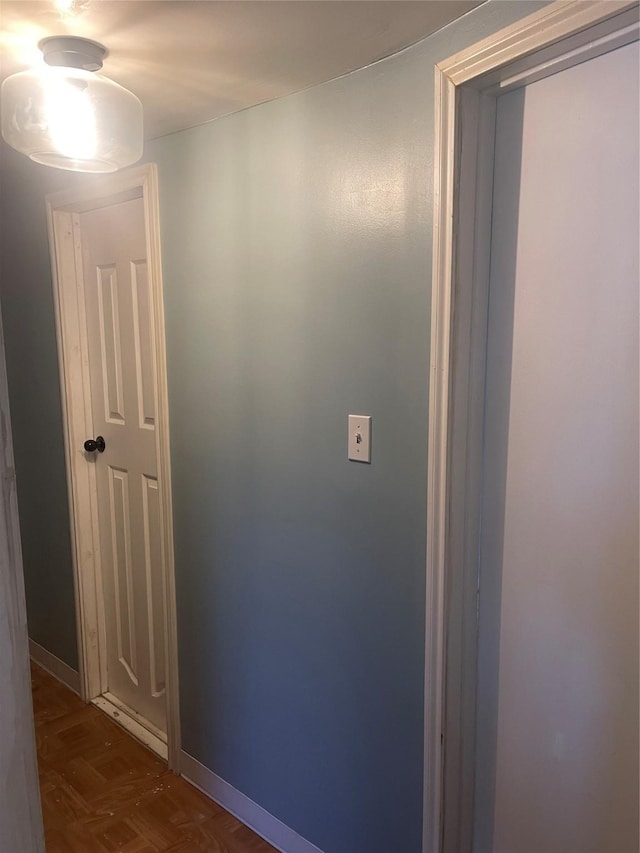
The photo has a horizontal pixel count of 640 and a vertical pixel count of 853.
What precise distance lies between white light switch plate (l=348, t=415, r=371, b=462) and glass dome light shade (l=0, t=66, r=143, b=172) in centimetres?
80

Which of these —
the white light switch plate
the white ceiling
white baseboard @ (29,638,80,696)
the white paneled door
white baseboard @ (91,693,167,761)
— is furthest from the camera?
white baseboard @ (29,638,80,696)

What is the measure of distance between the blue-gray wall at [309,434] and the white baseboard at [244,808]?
1.2 inches

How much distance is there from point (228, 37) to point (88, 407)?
1598 millimetres

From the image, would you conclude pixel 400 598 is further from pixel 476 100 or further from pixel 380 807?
pixel 476 100

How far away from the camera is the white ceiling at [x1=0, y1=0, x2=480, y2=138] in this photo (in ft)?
3.68

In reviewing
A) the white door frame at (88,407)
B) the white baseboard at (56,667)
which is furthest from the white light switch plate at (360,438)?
the white baseboard at (56,667)

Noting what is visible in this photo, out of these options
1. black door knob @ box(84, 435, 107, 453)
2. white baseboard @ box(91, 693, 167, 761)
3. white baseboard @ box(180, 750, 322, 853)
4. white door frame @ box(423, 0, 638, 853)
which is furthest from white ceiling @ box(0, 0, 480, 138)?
white baseboard @ box(91, 693, 167, 761)

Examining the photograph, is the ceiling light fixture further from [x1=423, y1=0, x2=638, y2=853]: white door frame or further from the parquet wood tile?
the parquet wood tile

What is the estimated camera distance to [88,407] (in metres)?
2.47

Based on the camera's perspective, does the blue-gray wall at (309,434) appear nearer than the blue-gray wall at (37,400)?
Yes

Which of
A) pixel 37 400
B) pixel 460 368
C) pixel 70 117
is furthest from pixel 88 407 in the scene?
pixel 460 368

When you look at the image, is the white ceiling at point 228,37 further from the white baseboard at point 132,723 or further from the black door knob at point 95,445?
the white baseboard at point 132,723

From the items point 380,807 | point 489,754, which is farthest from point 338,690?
point 489,754

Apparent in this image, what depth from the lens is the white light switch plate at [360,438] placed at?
1462mm
